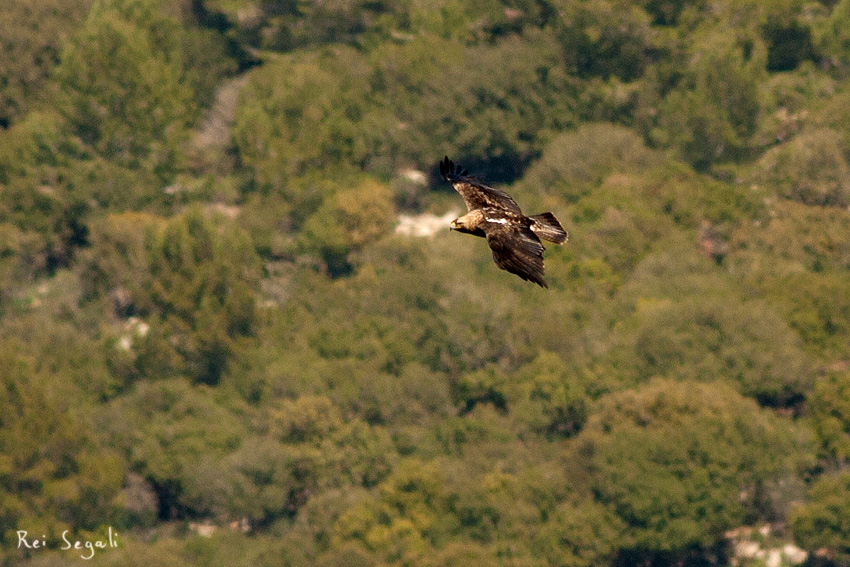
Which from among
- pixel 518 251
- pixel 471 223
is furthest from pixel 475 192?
pixel 518 251

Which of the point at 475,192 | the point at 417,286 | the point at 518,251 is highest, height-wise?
the point at 518,251

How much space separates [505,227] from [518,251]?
4.25 feet

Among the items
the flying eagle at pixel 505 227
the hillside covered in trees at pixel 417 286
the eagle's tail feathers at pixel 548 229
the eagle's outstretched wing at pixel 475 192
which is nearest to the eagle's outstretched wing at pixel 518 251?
the flying eagle at pixel 505 227

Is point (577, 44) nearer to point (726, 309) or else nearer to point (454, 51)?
point (454, 51)

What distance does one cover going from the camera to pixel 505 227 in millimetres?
32500

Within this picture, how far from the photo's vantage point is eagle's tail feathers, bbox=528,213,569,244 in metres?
32.5

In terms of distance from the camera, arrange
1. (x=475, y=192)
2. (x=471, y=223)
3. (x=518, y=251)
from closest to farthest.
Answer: (x=518, y=251) → (x=471, y=223) → (x=475, y=192)

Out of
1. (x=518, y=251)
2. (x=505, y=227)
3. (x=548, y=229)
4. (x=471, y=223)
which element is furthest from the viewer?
(x=471, y=223)

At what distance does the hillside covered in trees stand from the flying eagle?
42.3 meters

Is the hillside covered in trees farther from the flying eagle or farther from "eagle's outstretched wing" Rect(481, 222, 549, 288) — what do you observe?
"eagle's outstretched wing" Rect(481, 222, 549, 288)

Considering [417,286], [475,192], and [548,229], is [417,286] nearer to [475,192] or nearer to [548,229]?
[475,192]

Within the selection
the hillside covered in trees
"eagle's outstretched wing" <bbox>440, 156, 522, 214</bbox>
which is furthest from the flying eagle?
the hillside covered in trees

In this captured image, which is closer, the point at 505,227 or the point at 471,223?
the point at 505,227

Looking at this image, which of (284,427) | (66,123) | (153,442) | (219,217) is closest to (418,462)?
(284,427)
